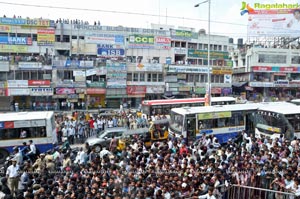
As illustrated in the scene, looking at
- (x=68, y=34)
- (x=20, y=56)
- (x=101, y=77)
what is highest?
(x=68, y=34)

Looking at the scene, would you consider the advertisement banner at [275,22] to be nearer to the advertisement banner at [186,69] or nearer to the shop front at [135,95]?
the advertisement banner at [186,69]

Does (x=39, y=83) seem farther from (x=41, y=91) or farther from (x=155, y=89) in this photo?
(x=155, y=89)

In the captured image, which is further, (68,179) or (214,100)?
(214,100)

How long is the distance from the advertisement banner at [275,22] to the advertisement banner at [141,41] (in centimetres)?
1538

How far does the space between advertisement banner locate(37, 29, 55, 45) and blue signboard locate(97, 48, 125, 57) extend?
5111mm

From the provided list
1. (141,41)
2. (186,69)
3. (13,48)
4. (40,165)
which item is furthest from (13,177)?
(186,69)

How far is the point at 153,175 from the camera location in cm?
928

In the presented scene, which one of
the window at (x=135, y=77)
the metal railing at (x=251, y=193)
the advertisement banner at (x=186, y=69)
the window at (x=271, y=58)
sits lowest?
the metal railing at (x=251, y=193)

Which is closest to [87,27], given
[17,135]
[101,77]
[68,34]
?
[68,34]

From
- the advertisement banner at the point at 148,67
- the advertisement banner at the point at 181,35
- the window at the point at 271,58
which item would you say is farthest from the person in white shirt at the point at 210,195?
the window at the point at 271,58

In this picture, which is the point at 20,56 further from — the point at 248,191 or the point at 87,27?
the point at 248,191

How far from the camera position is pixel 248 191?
859 cm

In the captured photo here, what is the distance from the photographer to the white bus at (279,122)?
58.1ft

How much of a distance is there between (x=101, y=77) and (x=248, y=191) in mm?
27678
